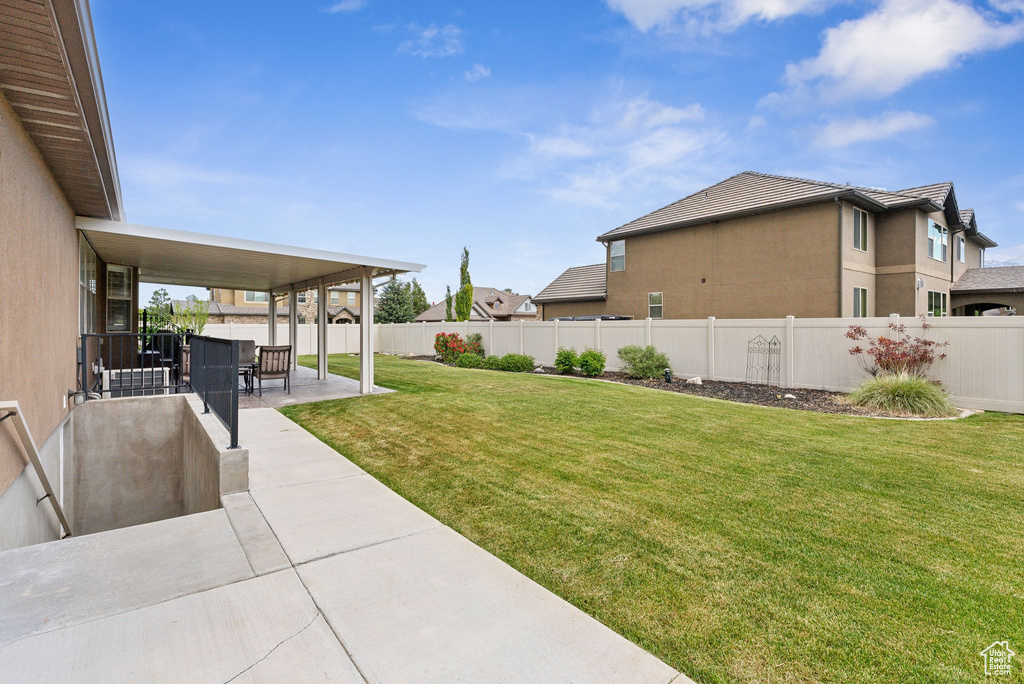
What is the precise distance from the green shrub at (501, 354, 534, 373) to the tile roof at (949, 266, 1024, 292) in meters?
17.3

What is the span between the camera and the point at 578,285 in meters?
24.1

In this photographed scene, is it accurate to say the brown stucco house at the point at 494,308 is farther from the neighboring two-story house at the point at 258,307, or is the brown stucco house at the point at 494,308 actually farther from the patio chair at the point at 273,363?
the patio chair at the point at 273,363

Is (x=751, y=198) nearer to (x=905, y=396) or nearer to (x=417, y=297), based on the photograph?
(x=905, y=396)

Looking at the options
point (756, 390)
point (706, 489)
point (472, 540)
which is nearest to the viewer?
point (472, 540)

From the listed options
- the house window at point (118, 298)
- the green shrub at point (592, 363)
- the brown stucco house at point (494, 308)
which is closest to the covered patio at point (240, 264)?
the house window at point (118, 298)

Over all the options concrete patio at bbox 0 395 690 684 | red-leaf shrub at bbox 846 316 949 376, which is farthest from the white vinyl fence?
concrete patio at bbox 0 395 690 684

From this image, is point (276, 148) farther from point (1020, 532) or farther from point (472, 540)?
point (1020, 532)

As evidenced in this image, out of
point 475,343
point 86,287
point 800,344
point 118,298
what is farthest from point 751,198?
point 118,298

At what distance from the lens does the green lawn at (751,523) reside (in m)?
2.36

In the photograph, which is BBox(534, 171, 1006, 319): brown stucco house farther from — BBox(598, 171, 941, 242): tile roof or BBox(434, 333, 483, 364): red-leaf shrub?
BBox(434, 333, 483, 364): red-leaf shrub

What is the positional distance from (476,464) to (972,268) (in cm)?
2776

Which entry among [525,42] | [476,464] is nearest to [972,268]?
[525,42]

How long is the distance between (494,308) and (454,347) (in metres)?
29.7

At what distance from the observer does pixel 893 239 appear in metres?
15.9
